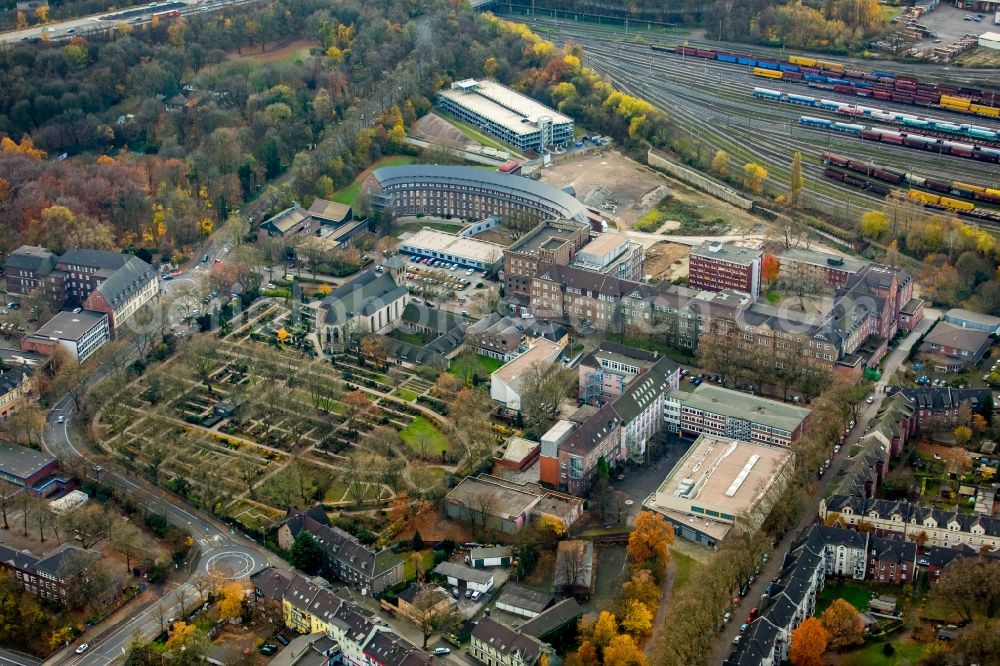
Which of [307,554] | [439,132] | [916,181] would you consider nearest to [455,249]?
[439,132]

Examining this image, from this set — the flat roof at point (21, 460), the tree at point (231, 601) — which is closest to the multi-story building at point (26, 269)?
the flat roof at point (21, 460)

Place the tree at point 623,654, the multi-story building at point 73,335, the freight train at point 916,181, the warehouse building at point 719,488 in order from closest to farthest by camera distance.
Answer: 1. the tree at point 623,654
2. the warehouse building at point 719,488
3. the multi-story building at point 73,335
4. the freight train at point 916,181

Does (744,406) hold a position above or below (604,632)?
above

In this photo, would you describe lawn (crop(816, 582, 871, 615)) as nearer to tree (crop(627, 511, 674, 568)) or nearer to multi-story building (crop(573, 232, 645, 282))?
tree (crop(627, 511, 674, 568))

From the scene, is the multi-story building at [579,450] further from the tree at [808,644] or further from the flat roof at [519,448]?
the tree at [808,644]

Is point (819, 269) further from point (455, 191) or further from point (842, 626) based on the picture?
point (842, 626)

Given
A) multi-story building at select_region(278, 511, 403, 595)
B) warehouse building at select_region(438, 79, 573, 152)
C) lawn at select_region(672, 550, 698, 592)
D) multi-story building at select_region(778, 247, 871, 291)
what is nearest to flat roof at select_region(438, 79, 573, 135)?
warehouse building at select_region(438, 79, 573, 152)
